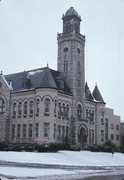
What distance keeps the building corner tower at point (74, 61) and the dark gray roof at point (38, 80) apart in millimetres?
1838

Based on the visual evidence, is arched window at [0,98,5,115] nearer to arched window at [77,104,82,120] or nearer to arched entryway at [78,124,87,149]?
arched window at [77,104,82,120]

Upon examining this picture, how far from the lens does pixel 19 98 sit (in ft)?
182

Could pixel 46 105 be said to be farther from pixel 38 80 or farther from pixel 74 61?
pixel 74 61

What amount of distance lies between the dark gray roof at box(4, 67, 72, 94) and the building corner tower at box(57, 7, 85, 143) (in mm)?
1838

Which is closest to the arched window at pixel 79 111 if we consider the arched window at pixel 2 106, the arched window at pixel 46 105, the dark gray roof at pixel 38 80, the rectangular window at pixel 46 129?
the dark gray roof at pixel 38 80

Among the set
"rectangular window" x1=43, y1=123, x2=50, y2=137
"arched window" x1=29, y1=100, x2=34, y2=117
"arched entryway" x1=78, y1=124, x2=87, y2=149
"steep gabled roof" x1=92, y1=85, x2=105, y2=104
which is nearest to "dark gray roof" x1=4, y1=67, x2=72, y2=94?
"arched window" x1=29, y1=100, x2=34, y2=117

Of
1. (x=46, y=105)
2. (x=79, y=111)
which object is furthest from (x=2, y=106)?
(x=79, y=111)

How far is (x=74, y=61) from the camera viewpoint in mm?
58531

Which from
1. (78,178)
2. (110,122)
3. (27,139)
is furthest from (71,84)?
(78,178)

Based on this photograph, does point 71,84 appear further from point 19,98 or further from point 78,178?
point 78,178

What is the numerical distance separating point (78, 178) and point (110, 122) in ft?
195

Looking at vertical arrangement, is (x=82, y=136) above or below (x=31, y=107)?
below

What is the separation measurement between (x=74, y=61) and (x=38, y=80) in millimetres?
8315

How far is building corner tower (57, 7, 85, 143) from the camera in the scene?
57.5 m
